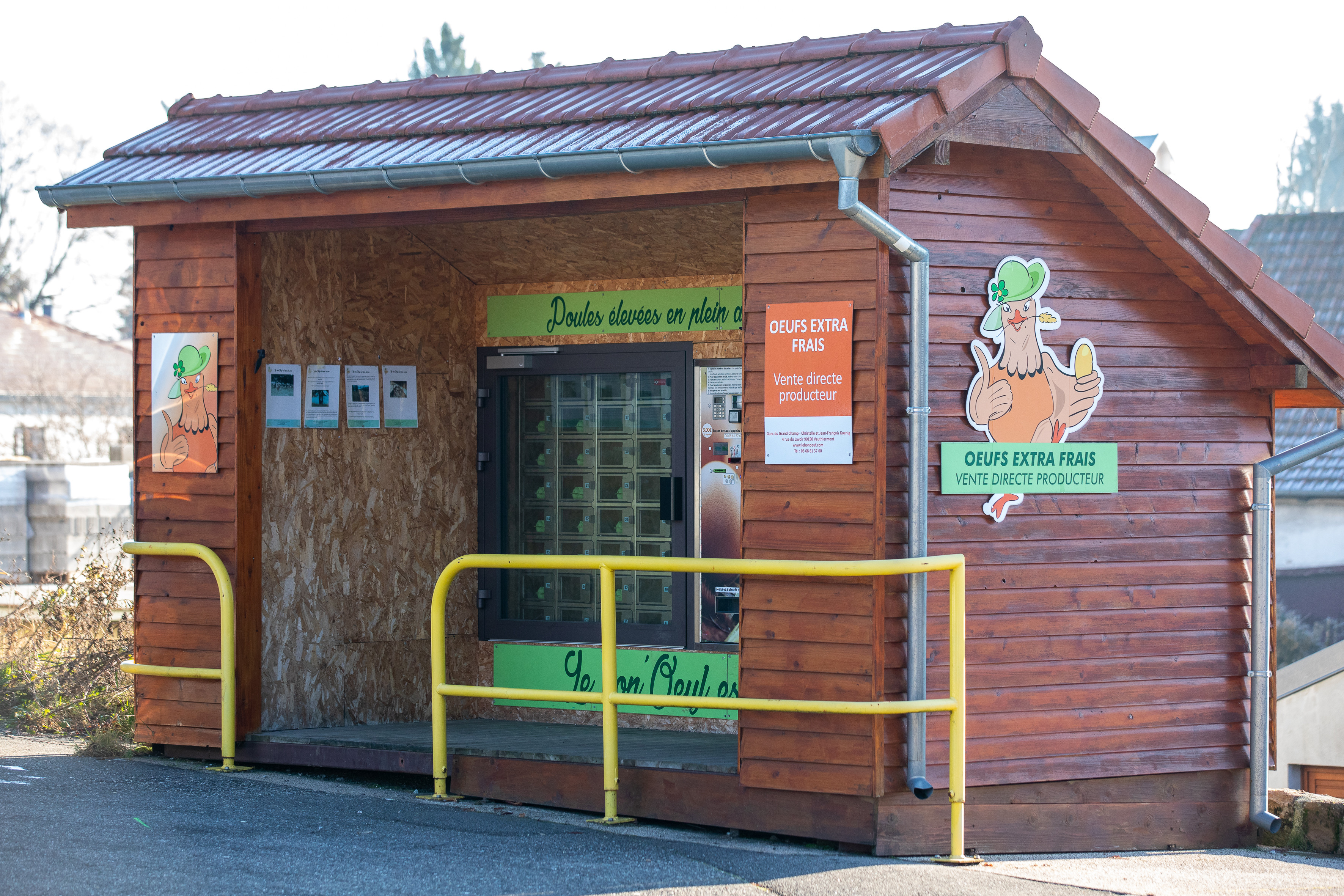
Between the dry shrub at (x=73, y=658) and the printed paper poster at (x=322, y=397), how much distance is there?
2185mm

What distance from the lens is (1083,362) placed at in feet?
21.9

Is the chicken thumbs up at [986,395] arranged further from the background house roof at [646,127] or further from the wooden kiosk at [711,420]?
the background house roof at [646,127]

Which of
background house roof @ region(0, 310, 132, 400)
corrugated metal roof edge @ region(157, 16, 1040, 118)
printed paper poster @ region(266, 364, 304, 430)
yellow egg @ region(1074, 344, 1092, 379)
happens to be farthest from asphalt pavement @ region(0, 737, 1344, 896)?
background house roof @ region(0, 310, 132, 400)

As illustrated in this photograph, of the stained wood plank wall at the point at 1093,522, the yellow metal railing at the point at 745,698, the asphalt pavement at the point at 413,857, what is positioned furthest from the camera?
the stained wood plank wall at the point at 1093,522

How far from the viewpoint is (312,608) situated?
818 centimetres

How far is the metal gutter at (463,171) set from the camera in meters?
5.84

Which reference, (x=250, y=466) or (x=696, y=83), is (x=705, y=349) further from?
(x=250, y=466)

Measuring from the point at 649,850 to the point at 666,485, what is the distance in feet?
9.99

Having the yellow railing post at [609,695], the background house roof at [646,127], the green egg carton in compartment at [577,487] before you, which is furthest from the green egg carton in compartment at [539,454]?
the yellow railing post at [609,695]

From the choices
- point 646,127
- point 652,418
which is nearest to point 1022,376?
point 646,127

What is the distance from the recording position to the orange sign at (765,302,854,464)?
6.07 metres

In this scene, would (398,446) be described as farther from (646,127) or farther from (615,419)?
(646,127)

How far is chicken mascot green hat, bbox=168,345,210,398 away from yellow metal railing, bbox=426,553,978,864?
6.82ft

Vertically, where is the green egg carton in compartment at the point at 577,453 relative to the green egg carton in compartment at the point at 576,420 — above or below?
below
